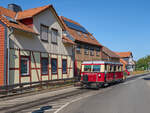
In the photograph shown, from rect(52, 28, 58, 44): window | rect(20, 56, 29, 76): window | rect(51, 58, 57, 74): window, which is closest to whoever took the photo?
rect(20, 56, 29, 76): window

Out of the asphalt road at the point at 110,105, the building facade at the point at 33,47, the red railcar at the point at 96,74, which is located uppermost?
the building facade at the point at 33,47

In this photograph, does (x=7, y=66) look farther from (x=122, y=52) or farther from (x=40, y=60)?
(x=122, y=52)

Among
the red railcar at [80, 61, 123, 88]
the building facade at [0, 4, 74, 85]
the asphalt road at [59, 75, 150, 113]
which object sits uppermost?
the building facade at [0, 4, 74, 85]

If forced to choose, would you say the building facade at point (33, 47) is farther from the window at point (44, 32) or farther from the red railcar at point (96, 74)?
the red railcar at point (96, 74)

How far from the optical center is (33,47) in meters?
17.2

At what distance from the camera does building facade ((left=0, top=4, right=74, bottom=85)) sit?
14359mm

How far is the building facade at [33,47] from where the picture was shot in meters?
14.4

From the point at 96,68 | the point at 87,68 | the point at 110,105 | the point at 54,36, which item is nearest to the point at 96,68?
the point at 96,68

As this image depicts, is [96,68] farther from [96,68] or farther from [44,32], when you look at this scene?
[44,32]

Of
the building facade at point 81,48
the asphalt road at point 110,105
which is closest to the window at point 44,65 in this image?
the asphalt road at point 110,105

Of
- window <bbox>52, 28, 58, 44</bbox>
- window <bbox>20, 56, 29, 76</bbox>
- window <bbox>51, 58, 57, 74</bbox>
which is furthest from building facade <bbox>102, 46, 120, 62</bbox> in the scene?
window <bbox>20, 56, 29, 76</bbox>

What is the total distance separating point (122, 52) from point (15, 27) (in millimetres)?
79076

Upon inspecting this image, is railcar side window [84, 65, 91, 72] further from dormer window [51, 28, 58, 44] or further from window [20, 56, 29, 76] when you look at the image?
window [20, 56, 29, 76]

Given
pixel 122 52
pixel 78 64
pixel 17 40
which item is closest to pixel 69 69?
pixel 78 64
